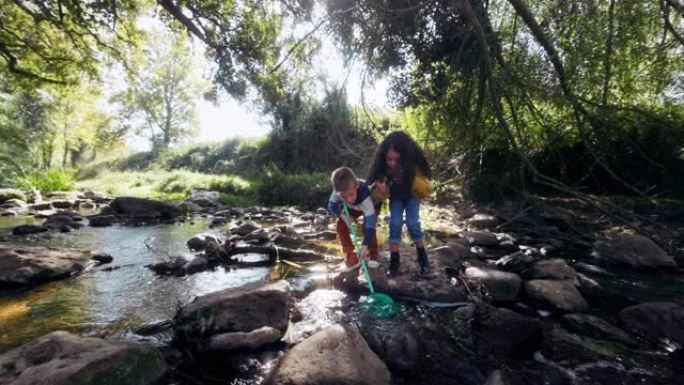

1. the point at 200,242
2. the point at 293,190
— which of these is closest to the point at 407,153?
the point at 200,242

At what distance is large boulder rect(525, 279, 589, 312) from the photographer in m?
3.78

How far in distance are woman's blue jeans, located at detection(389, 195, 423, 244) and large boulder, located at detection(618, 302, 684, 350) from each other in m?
2.09

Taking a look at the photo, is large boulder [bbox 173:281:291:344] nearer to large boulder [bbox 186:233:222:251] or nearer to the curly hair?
the curly hair

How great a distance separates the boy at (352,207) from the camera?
13.4 feet

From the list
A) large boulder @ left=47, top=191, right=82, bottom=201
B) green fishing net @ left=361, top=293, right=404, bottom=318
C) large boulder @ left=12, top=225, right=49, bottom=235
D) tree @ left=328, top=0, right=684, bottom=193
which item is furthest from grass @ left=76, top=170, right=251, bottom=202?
green fishing net @ left=361, top=293, right=404, bottom=318

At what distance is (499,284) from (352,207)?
6.12ft

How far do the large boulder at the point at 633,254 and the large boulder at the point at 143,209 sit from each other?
1014cm

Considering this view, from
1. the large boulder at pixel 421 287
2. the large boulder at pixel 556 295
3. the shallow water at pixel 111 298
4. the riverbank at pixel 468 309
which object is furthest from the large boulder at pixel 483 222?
the shallow water at pixel 111 298

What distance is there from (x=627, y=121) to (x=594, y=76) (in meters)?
0.73

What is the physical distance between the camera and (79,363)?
2.25 metres

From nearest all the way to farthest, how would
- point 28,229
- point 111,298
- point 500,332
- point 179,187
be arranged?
1. point 500,332
2. point 111,298
3. point 28,229
4. point 179,187

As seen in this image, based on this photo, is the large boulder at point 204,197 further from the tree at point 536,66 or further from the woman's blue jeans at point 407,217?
the woman's blue jeans at point 407,217

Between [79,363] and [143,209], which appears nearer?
[79,363]

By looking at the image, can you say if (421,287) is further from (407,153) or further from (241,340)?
(241,340)
